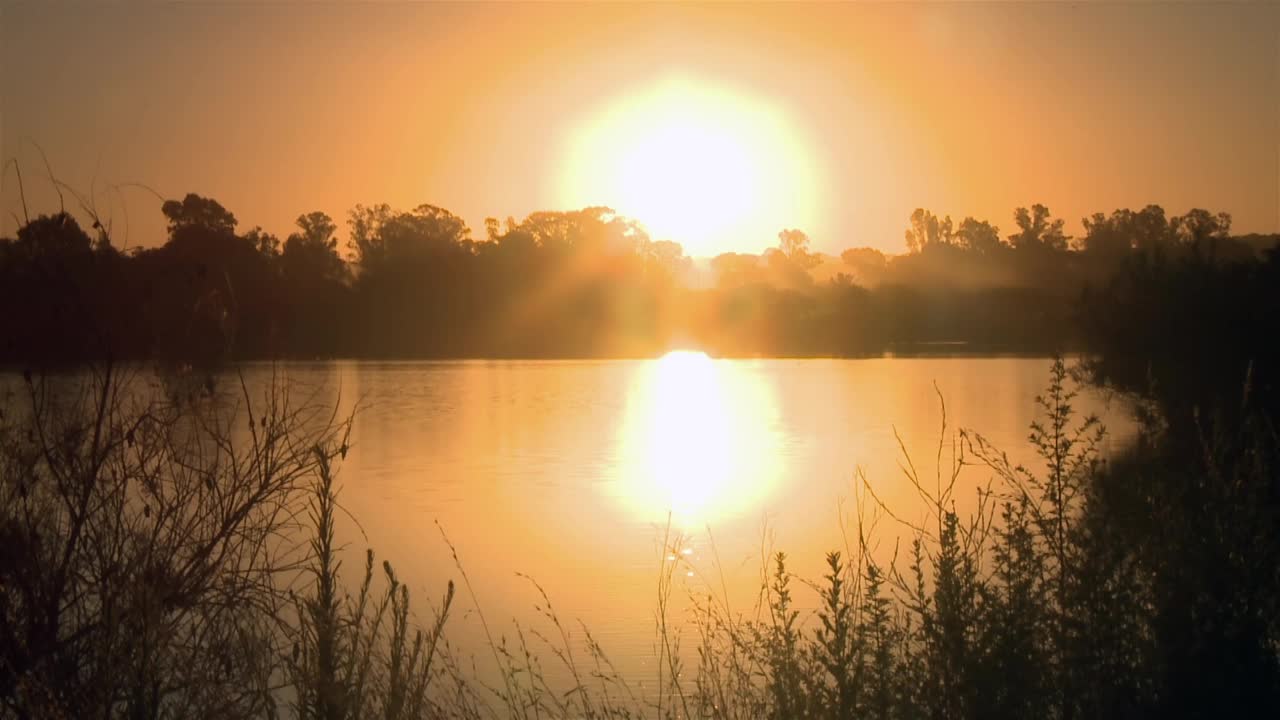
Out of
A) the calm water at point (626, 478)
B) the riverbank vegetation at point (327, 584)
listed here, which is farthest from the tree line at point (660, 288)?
the riverbank vegetation at point (327, 584)

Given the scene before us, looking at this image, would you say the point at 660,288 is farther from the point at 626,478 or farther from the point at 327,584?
the point at 327,584

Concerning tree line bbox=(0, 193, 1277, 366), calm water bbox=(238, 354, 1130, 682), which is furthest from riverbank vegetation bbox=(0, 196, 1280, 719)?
tree line bbox=(0, 193, 1277, 366)

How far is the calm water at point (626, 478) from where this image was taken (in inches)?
471

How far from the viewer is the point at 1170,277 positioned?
23.1m

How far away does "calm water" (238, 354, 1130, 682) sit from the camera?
12.0 meters

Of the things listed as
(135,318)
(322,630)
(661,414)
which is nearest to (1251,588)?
(322,630)

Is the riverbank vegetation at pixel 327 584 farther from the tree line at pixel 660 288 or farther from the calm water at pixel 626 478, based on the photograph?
the tree line at pixel 660 288

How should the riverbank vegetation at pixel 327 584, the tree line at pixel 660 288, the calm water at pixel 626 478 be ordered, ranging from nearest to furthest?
the riverbank vegetation at pixel 327 584 → the calm water at pixel 626 478 → the tree line at pixel 660 288

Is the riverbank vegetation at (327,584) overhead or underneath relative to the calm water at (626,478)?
overhead

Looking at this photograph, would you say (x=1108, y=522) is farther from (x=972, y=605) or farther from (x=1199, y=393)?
(x=1199, y=393)

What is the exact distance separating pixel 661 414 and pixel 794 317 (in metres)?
57.3

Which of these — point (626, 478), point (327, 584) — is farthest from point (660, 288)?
point (327, 584)

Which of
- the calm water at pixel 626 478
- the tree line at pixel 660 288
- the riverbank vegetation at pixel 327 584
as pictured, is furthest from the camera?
the tree line at pixel 660 288

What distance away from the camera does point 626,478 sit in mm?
21078
